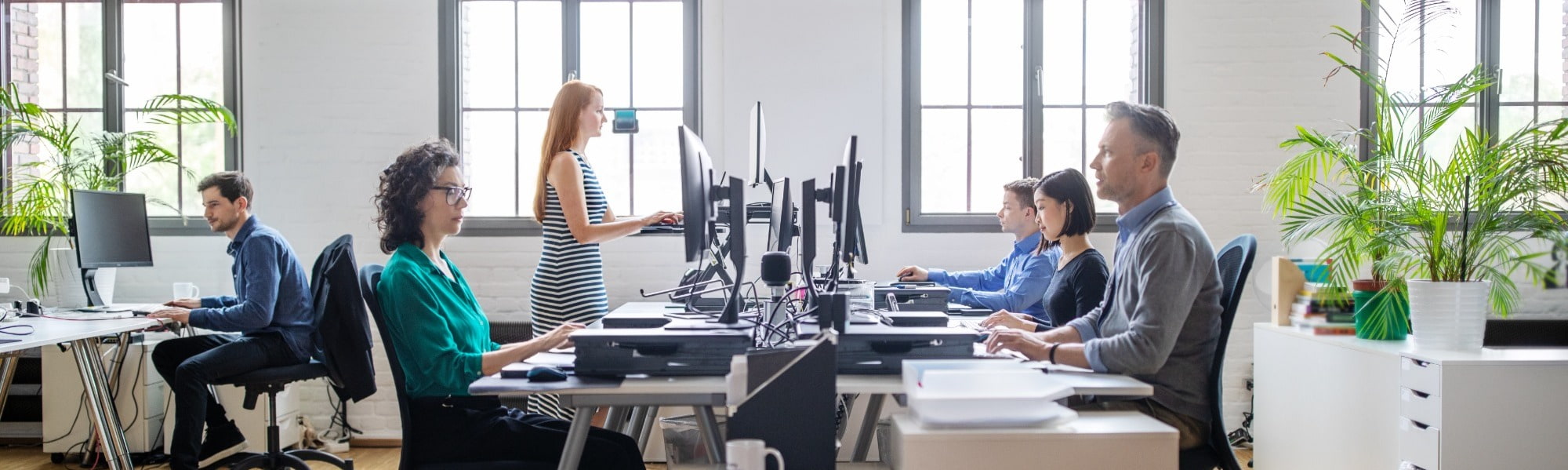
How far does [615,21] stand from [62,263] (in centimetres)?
242

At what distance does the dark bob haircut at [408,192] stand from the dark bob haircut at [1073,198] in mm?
1708

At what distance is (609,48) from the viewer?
438cm

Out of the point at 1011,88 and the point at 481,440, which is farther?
the point at 1011,88

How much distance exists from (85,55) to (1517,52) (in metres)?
6.14

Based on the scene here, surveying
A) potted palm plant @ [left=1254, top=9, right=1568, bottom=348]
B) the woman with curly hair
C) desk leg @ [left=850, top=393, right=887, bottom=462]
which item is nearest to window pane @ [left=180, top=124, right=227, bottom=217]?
the woman with curly hair

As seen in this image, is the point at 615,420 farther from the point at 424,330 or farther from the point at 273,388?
the point at 273,388

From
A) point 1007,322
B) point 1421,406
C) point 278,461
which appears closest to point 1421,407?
point 1421,406

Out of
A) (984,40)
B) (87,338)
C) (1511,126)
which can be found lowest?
(87,338)

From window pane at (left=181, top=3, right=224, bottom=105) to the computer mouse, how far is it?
3.43 meters

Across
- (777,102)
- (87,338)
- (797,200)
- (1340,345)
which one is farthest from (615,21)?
(1340,345)

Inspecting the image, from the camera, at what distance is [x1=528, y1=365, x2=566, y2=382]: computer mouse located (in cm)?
173

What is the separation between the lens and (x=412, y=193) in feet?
7.01

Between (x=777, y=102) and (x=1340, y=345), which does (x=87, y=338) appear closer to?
(x=777, y=102)

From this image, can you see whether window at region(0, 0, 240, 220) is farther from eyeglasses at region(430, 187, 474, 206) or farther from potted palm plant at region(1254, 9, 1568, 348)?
potted palm plant at region(1254, 9, 1568, 348)
